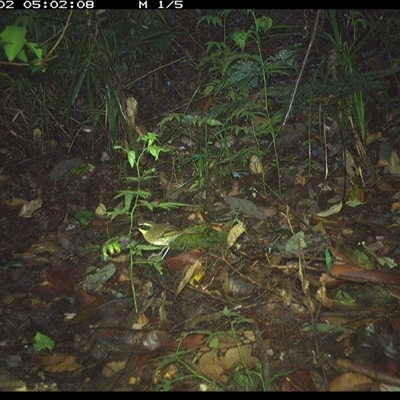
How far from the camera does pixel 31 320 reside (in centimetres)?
198

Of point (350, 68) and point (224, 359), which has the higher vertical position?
point (350, 68)

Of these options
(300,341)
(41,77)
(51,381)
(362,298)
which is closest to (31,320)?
(51,381)

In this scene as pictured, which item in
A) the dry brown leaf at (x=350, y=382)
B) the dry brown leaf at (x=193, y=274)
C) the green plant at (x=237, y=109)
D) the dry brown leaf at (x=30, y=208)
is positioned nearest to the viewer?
the dry brown leaf at (x=350, y=382)

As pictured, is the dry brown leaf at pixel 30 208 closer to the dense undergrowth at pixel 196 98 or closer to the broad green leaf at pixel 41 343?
the dense undergrowth at pixel 196 98

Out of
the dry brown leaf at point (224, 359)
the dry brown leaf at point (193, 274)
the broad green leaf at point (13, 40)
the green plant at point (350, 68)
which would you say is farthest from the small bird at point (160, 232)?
the green plant at point (350, 68)

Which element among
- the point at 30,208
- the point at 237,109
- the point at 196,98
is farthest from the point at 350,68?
the point at 30,208

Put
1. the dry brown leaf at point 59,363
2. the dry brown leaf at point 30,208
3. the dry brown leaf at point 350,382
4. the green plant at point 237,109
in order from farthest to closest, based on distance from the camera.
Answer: the dry brown leaf at point 30,208
the green plant at point 237,109
the dry brown leaf at point 59,363
the dry brown leaf at point 350,382

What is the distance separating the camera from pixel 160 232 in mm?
2293

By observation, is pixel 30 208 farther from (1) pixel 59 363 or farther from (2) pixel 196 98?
(2) pixel 196 98

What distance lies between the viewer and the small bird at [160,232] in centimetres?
226

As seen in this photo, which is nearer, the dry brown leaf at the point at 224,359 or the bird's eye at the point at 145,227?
the dry brown leaf at the point at 224,359

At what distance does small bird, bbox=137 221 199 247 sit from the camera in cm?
226

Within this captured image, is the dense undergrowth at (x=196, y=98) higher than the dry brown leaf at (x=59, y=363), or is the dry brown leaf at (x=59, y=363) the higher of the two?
the dense undergrowth at (x=196, y=98)
